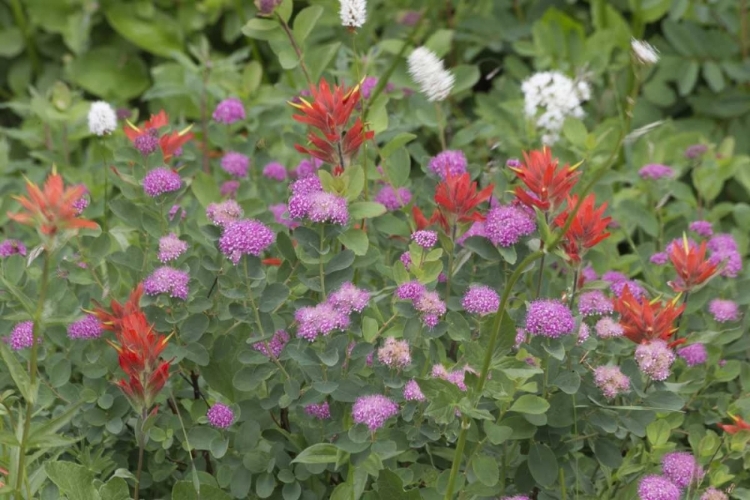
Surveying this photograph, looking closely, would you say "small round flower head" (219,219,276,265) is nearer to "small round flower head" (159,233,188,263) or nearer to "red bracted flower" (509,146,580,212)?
"small round flower head" (159,233,188,263)

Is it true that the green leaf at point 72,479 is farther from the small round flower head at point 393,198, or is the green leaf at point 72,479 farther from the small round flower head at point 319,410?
the small round flower head at point 393,198

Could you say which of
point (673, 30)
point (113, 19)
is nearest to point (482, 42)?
point (673, 30)

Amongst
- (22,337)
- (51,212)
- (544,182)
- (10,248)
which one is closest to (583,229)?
(544,182)

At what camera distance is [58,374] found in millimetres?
1396

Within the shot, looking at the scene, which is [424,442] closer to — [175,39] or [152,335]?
[152,335]

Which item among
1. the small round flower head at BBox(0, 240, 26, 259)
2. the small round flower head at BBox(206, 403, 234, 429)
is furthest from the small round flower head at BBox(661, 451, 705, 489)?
the small round flower head at BBox(0, 240, 26, 259)

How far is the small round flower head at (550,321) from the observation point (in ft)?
3.99

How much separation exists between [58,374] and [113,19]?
1.98 meters

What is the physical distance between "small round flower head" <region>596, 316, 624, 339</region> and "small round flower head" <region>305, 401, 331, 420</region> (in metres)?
0.35

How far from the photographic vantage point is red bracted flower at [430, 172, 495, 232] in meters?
1.32

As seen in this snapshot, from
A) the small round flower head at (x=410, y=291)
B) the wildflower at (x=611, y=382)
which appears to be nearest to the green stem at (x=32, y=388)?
the small round flower head at (x=410, y=291)

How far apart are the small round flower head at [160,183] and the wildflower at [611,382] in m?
0.61

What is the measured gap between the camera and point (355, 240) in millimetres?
1317

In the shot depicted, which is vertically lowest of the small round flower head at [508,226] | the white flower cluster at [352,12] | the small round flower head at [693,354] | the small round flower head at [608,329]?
the small round flower head at [693,354]
